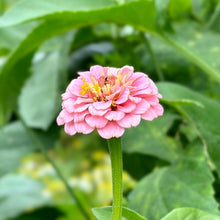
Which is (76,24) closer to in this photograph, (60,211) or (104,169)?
(60,211)

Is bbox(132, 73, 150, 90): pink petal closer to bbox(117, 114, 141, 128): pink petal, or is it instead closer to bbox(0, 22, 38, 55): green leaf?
bbox(117, 114, 141, 128): pink petal

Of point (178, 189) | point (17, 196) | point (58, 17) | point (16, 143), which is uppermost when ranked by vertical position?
point (58, 17)

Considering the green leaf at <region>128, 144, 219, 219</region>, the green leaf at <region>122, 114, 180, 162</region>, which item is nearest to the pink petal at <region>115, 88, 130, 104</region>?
the green leaf at <region>128, 144, 219, 219</region>

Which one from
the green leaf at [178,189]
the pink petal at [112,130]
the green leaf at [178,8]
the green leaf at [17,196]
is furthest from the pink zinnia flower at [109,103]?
the green leaf at [17,196]

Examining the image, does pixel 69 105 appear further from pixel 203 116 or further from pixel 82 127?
pixel 203 116

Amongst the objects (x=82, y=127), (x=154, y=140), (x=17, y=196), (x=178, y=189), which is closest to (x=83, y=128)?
(x=82, y=127)

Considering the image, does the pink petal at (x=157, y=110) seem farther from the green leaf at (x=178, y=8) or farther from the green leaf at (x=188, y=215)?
the green leaf at (x=178, y=8)

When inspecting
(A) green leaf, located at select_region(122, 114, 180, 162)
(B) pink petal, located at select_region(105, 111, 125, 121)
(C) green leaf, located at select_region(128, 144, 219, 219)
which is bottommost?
(A) green leaf, located at select_region(122, 114, 180, 162)
